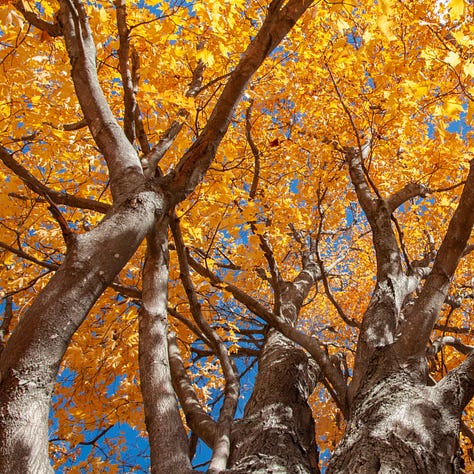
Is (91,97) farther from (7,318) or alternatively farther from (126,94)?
(7,318)

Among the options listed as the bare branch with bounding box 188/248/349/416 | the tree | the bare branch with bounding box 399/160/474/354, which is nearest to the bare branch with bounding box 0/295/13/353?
the tree

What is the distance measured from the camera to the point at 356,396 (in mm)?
2504

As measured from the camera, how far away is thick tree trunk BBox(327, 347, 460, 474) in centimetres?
189

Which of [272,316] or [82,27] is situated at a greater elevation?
[82,27]

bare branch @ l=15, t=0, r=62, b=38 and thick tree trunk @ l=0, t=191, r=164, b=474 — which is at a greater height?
bare branch @ l=15, t=0, r=62, b=38

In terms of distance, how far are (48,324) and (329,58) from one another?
14.5ft

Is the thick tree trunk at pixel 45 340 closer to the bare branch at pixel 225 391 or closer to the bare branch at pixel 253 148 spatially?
the bare branch at pixel 225 391

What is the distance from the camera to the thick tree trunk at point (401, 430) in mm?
1895

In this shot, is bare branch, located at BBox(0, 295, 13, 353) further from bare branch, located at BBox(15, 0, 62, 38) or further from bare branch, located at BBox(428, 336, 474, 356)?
bare branch, located at BBox(428, 336, 474, 356)

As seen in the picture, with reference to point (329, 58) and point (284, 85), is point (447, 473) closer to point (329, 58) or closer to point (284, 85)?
point (329, 58)

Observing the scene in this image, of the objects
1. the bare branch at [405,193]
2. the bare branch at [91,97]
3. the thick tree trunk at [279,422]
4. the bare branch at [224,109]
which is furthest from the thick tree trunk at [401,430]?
the bare branch at [405,193]

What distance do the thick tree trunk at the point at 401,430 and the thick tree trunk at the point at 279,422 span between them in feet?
0.93

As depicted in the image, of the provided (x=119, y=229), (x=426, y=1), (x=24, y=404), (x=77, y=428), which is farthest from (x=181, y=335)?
(x=426, y=1)

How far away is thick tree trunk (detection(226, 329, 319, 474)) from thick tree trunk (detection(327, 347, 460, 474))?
0.28 metres
